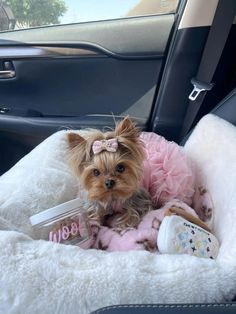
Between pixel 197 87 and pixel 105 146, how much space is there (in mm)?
755

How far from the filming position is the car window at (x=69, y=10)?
2189mm

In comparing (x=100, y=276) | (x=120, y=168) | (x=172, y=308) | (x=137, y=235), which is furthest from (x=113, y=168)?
(x=172, y=308)

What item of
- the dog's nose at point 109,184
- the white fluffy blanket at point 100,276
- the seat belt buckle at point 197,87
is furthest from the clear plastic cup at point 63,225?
the seat belt buckle at point 197,87

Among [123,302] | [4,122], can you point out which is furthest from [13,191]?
[4,122]

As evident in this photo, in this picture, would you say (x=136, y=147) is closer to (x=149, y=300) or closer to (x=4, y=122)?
(x=149, y=300)

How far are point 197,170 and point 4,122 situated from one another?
47.6 inches

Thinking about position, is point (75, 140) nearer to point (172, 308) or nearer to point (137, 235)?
point (137, 235)

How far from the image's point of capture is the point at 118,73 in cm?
227

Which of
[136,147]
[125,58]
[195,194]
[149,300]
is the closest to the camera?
[149,300]

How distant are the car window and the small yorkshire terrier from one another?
3.27ft

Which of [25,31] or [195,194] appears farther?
[25,31]

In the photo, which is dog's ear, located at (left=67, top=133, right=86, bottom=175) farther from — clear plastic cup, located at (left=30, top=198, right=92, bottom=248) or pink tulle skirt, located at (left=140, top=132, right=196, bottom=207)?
pink tulle skirt, located at (left=140, top=132, right=196, bottom=207)

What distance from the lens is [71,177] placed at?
1689 mm

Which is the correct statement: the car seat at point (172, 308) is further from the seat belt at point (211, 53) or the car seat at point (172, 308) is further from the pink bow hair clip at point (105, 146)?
the seat belt at point (211, 53)
